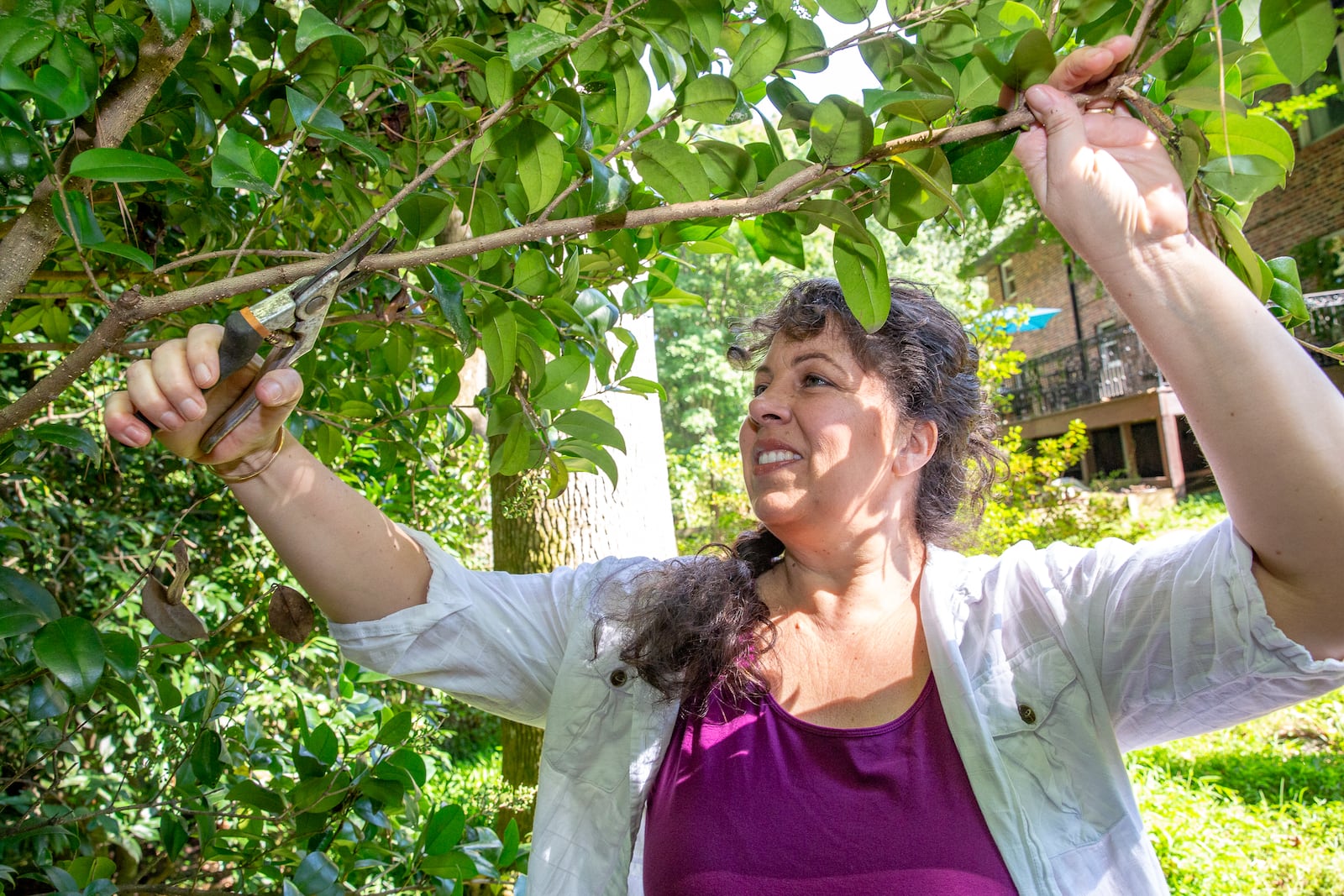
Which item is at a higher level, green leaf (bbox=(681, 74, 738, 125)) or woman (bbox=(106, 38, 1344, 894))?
green leaf (bbox=(681, 74, 738, 125))

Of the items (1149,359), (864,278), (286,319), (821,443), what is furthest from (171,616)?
(1149,359)

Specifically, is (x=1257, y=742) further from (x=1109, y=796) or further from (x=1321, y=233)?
(x=1321, y=233)

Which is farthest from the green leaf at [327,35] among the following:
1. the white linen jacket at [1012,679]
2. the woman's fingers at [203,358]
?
the white linen jacket at [1012,679]

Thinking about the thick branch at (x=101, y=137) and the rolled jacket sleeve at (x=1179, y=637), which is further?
the rolled jacket sleeve at (x=1179, y=637)

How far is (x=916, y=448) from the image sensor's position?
200cm

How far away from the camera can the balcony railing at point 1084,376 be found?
1446 centimetres

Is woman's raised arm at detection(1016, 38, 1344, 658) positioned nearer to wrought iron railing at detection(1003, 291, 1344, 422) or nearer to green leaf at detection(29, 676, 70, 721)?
green leaf at detection(29, 676, 70, 721)

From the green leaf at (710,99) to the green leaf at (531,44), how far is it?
202mm

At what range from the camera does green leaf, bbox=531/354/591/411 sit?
5.02 ft

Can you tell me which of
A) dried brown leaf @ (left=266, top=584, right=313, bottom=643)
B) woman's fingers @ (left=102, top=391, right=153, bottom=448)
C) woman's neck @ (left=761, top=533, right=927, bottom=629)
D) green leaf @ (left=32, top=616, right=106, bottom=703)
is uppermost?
woman's fingers @ (left=102, top=391, right=153, bottom=448)

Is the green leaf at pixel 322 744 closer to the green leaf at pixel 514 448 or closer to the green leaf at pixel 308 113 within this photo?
the green leaf at pixel 514 448

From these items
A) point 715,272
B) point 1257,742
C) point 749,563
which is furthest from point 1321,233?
point 749,563

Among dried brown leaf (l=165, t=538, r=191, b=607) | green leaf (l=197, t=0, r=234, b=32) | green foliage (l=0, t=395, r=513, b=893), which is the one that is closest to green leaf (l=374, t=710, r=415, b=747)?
green foliage (l=0, t=395, r=513, b=893)

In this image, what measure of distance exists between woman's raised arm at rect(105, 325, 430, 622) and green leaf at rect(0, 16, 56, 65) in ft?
1.00
